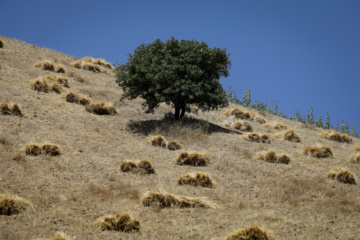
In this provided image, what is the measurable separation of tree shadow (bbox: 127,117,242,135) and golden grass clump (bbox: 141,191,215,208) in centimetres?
778

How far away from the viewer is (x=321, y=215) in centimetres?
775

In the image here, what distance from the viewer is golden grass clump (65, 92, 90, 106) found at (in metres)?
18.1

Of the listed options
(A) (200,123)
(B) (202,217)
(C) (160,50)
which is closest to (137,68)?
(C) (160,50)

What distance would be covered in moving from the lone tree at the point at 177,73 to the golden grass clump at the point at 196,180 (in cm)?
676

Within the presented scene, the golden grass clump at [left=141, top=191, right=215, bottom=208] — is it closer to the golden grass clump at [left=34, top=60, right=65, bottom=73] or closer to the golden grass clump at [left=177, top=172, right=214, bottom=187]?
the golden grass clump at [left=177, top=172, right=214, bottom=187]

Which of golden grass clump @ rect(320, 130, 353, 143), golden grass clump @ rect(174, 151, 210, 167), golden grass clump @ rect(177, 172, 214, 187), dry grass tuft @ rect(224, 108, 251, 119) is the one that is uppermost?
dry grass tuft @ rect(224, 108, 251, 119)

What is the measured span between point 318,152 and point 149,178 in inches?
325

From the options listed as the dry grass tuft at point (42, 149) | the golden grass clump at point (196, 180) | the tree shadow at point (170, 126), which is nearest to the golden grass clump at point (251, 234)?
the golden grass clump at point (196, 180)

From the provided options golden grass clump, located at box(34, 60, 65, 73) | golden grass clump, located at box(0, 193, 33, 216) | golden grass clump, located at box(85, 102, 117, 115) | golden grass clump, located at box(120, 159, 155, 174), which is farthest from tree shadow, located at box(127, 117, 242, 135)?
golden grass clump, located at box(0, 193, 33, 216)

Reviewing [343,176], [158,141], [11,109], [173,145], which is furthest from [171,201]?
[11,109]

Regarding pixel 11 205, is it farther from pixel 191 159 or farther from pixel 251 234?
pixel 191 159

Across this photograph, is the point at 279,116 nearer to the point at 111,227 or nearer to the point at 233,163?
the point at 233,163

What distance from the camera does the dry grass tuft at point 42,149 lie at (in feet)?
34.8

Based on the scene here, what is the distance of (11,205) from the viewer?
6.77 metres
